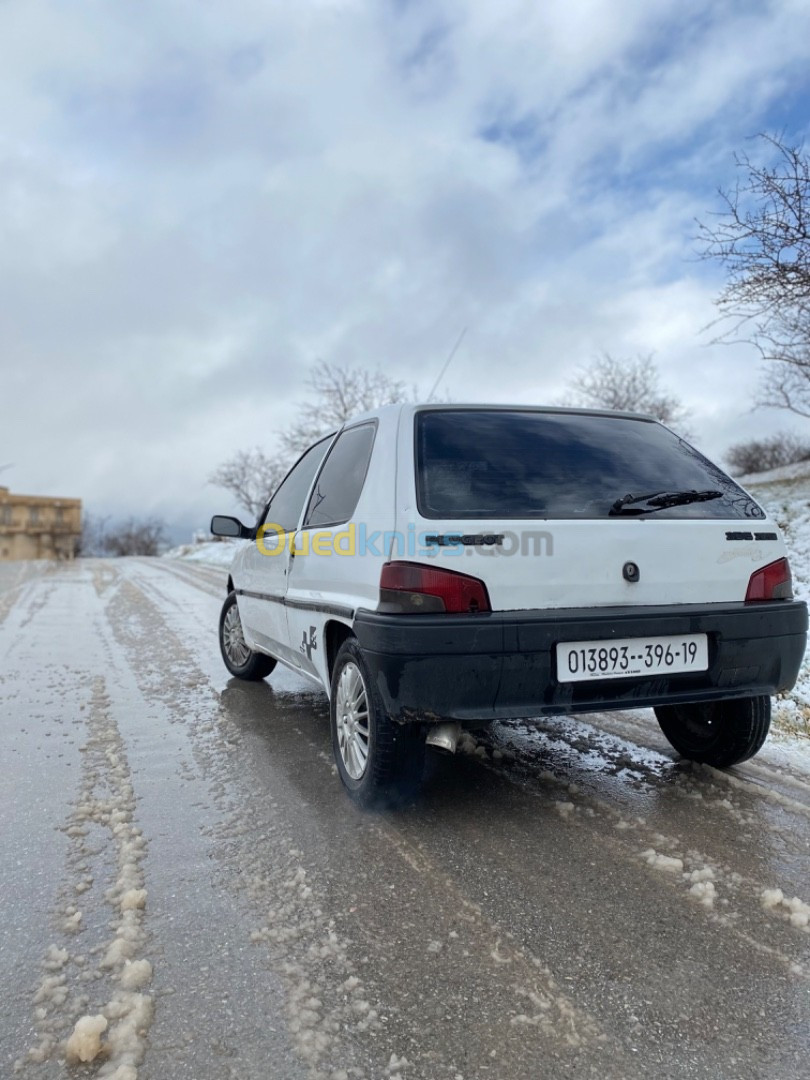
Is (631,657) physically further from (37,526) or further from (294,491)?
(37,526)

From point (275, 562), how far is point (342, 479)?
1.01m

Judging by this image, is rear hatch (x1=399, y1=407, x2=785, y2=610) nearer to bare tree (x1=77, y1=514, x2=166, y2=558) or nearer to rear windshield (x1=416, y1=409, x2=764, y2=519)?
rear windshield (x1=416, y1=409, x2=764, y2=519)

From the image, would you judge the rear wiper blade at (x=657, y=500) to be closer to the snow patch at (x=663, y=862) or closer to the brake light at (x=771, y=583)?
the brake light at (x=771, y=583)

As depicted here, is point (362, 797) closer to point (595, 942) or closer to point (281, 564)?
point (595, 942)

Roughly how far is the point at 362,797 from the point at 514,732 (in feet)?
4.58

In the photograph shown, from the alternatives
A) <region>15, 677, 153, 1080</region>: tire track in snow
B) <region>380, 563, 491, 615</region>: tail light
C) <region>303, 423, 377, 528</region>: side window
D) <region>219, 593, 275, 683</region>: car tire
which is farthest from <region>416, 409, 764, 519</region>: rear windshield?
<region>219, 593, 275, 683</region>: car tire

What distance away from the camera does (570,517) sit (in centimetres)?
274

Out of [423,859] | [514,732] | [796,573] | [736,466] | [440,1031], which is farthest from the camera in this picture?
[736,466]

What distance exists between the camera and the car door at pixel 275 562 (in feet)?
13.4

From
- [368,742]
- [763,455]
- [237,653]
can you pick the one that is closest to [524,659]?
[368,742]

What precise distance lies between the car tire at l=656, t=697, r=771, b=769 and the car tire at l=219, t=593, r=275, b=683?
2.72m

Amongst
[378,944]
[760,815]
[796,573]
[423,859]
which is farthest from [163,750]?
[796,573]

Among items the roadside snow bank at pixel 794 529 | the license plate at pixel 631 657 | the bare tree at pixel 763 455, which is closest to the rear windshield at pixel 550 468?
the license plate at pixel 631 657

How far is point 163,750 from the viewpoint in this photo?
3.67m
